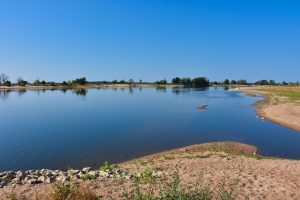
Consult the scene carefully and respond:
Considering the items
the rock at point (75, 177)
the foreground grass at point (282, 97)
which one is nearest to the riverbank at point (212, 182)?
the rock at point (75, 177)

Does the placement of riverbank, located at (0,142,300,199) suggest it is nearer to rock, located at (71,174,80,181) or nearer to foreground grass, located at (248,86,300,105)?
→ rock, located at (71,174,80,181)

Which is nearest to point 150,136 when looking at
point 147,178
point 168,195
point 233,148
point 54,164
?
point 233,148

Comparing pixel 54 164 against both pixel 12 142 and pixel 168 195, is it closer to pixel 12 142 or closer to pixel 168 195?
pixel 12 142

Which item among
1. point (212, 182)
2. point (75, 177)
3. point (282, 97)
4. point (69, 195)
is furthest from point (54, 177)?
point (282, 97)

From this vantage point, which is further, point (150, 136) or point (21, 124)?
point (21, 124)

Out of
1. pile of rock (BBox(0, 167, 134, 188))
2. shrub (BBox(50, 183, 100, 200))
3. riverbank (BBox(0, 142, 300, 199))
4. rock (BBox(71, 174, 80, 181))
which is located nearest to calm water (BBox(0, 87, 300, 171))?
pile of rock (BBox(0, 167, 134, 188))

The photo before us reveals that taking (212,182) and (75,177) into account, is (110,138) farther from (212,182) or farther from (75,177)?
(212,182)

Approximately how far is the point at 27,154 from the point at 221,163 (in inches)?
590

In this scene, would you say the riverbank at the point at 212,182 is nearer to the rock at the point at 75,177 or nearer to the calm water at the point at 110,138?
the rock at the point at 75,177

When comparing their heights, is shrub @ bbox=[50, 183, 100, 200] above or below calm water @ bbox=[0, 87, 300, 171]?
above

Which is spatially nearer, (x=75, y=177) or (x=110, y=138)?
(x=75, y=177)

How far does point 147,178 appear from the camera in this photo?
36.1 feet

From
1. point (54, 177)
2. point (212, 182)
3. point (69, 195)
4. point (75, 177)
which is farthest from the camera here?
point (54, 177)

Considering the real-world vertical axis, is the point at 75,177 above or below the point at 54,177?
above
